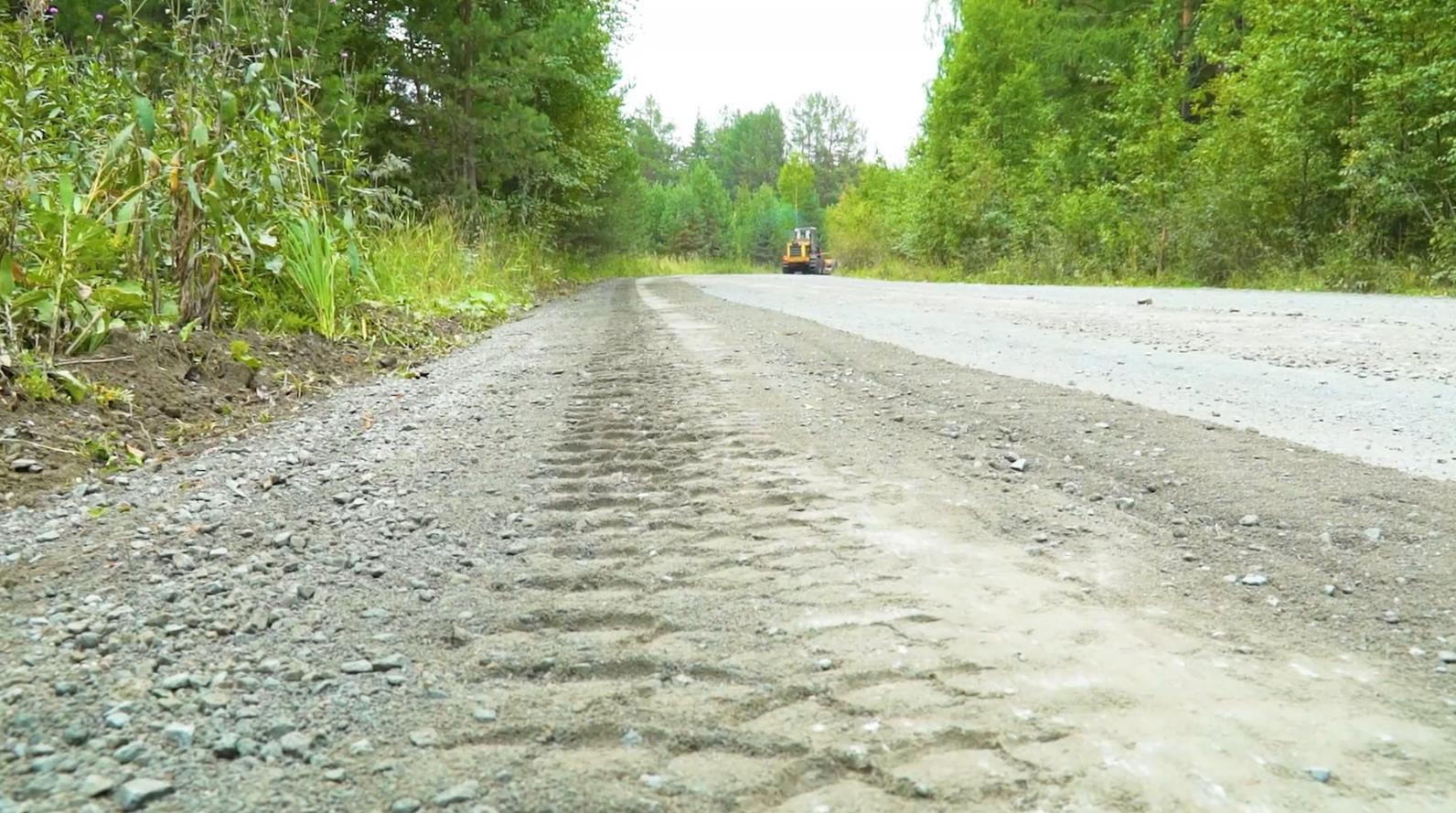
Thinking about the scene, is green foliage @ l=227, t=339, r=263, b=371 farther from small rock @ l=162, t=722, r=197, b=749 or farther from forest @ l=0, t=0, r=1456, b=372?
small rock @ l=162, t=722, r=197, b=749

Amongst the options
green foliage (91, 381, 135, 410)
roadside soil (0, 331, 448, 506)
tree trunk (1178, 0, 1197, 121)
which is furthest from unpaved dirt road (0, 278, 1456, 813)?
tree trunk (1178, 0, 1197, 121)

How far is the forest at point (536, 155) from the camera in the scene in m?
3.55

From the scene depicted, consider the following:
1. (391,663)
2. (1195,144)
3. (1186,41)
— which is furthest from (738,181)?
(391,663)

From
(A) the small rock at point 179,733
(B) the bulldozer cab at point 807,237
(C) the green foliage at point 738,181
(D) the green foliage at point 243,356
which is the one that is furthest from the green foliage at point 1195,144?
(B) the bulldozer cab at point 807,237

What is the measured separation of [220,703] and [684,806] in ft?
2.31

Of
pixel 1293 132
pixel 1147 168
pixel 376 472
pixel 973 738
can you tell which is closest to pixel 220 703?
pixel 973 738

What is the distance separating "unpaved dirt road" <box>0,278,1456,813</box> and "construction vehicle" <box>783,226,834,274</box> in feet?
122

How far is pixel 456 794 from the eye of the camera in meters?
0.97

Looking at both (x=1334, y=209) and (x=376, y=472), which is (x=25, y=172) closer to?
(x=376, y=472)

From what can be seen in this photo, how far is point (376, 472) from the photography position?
233 cm

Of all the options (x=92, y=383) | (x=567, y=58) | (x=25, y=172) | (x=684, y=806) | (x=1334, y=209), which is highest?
(x=567, y=58)

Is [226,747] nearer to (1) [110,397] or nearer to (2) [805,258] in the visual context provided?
(1) [110,397]

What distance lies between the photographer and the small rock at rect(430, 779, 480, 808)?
959 millimetres

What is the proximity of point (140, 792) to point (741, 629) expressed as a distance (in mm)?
838
